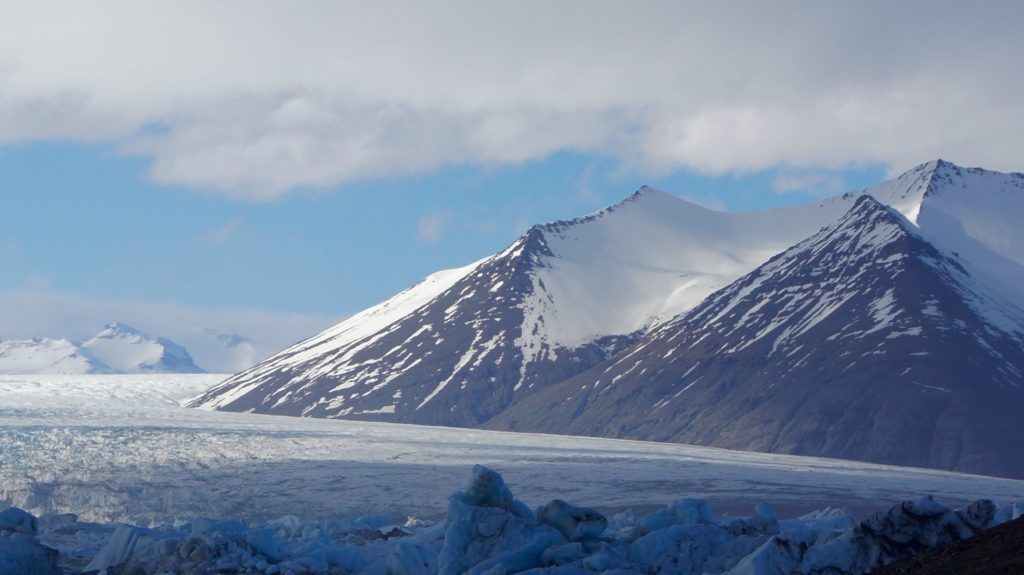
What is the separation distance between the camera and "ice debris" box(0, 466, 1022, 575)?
829 inches

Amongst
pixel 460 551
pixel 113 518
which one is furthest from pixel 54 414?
pixel 460 551

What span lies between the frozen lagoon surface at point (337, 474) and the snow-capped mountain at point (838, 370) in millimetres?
30734

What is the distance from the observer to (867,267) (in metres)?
184

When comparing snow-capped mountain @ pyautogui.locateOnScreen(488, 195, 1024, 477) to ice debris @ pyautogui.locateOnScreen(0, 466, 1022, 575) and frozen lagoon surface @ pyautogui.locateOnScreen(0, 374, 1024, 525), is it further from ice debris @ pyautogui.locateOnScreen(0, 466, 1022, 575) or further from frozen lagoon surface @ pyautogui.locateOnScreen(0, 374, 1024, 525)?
ice debris @ pyautogui.locateOnScreen(0, 466, 1022, 575)

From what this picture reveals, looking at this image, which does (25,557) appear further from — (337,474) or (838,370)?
(838,370)

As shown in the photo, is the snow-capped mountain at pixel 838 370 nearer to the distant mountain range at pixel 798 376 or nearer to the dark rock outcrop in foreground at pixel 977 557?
the distant mountain range at pixel 798 376

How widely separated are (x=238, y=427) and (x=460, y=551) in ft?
241

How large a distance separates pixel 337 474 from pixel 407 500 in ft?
29.0

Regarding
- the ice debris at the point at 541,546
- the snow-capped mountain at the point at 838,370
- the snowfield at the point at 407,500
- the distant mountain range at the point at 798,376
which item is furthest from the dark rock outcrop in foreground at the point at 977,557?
the distant mountain range at the point at 798,376

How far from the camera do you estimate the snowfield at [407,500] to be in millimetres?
24625

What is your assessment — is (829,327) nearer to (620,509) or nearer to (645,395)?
(645,395)

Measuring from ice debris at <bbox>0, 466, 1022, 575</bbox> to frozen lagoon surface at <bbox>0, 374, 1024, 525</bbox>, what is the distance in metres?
19.2

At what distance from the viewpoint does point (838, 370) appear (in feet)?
501

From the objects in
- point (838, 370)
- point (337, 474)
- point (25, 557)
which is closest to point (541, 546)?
point (25, 557)
